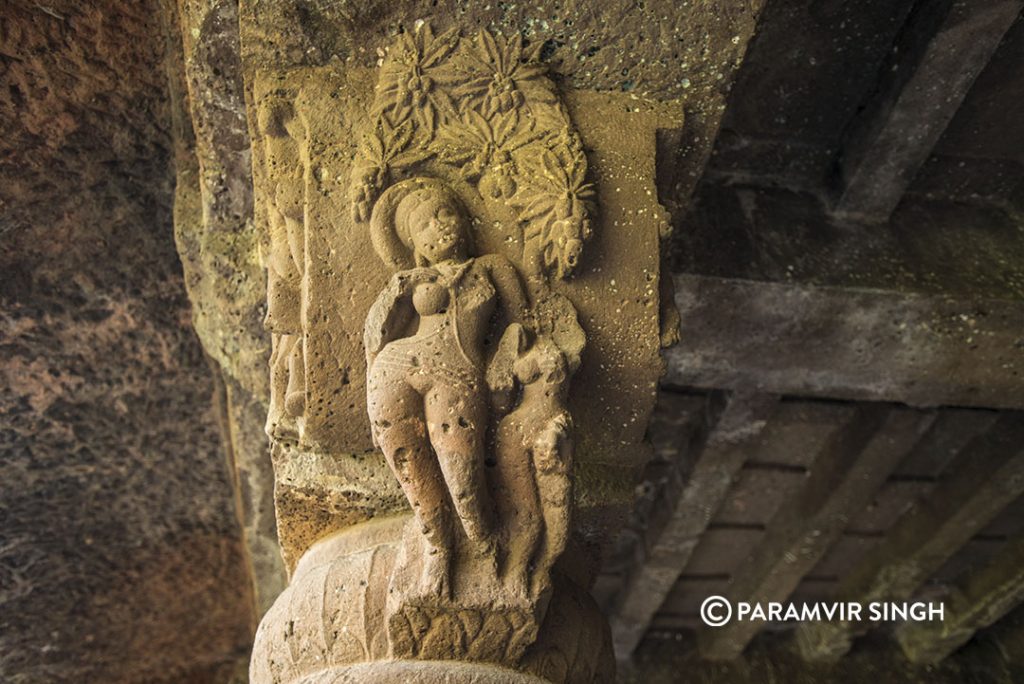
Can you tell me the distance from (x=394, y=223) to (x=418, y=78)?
218 millimetres

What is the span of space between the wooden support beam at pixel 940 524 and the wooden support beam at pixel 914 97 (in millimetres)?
985

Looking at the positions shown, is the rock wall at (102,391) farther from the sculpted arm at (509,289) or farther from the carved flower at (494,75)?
the sculpted arm at (509,289)

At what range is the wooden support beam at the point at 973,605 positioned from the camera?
8.89 feet

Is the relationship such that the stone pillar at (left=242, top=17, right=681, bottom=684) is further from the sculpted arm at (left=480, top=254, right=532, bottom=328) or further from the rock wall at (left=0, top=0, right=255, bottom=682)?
the rock wall at (left=0, top=0, right=255, bottom=682)

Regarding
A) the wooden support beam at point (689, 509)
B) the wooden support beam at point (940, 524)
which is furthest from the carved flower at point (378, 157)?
the wooden support beam at point (940, 524)

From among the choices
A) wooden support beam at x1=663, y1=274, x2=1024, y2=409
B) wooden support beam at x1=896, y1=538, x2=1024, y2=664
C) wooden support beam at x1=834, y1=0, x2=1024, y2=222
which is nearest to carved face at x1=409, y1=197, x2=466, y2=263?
wooden support beam at x1=663, y1=274, x2=1024, y2=409

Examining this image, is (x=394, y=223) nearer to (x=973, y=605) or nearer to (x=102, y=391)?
(x=102, y=391)

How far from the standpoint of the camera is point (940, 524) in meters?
2.47

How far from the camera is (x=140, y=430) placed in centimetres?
191

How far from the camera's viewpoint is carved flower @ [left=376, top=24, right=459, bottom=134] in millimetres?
1079

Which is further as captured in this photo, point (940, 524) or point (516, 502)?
point (940, 524)

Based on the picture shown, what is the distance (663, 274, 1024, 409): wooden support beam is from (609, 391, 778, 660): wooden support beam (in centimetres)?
22

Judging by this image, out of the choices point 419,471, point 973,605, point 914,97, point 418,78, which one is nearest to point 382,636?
point 419,471

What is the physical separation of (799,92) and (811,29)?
134 millimetres
